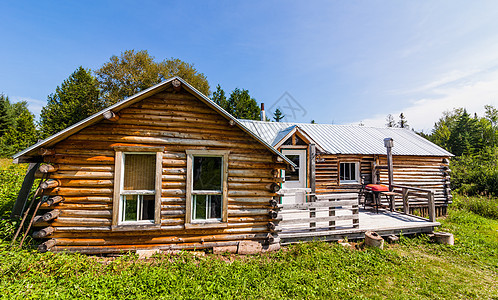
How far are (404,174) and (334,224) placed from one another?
9243 mm

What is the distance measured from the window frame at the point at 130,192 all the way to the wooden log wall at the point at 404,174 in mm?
8465

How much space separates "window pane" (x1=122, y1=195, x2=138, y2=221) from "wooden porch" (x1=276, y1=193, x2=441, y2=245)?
4399 millimetres

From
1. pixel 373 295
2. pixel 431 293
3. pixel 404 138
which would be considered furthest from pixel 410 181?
pixel 373 295

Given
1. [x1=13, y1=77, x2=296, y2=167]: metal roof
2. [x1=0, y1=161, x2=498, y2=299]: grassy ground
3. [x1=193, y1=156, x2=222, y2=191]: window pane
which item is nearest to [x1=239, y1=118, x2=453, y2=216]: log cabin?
[x1=193, y1=156, x2=222, y2=191]: window pane

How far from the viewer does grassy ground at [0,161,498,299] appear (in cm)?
439

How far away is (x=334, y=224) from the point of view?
25.0 ft

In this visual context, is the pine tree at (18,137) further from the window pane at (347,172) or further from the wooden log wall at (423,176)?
the wooden log wall at (423,176)

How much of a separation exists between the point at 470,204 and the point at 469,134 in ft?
109

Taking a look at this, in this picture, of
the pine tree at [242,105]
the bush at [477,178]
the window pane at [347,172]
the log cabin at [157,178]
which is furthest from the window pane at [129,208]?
the pine tree at [242,105]

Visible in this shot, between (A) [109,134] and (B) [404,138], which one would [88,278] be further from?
(B) [404,138]

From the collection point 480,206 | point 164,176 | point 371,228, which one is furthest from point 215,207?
point 480,206

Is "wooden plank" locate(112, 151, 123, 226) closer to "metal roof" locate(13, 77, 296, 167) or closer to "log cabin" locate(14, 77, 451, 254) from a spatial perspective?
"log cabin" locate(14, 77, 451, 254)

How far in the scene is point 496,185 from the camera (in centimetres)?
1738

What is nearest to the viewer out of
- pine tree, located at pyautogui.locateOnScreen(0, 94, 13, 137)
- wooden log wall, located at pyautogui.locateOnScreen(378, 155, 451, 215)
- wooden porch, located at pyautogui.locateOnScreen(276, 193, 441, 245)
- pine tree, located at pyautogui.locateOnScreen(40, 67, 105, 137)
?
wooden porch, located at pyautogui.locateOnScreen(276, 193, 441, 245)
